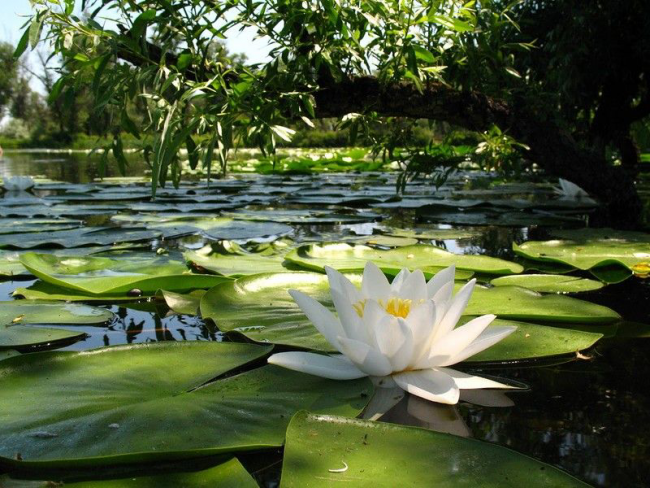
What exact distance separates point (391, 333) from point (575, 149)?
2.36 metres

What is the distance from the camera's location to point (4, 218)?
269cm

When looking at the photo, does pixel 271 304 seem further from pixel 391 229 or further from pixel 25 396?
pixel 391 229

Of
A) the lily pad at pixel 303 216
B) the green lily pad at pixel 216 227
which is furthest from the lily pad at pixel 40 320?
the lily pad at pixel 303 216

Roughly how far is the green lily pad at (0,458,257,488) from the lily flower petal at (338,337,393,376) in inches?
8.8

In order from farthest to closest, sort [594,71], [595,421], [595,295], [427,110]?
[594,71], [427,110], [595,295], [595,421]

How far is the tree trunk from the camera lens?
94.9 inches

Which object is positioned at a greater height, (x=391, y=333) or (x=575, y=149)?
(x=575, y=149)

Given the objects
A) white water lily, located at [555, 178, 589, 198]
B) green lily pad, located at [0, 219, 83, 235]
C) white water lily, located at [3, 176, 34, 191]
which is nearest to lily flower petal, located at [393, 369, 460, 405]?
green lily pad, located at [0, 219, 83, 235]

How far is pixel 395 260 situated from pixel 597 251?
0.61 meters

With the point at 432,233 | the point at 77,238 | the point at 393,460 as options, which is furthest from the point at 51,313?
the point at 432,233

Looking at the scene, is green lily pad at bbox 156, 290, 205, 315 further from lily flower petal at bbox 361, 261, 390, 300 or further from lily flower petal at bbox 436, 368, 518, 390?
lily flower petal at bbox 436, 368, 518, 390

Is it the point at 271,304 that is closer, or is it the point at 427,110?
the point at 271,304

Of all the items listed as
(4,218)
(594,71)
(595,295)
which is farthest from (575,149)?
(594,71)

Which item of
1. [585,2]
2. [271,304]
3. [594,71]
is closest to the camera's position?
[271,304]
